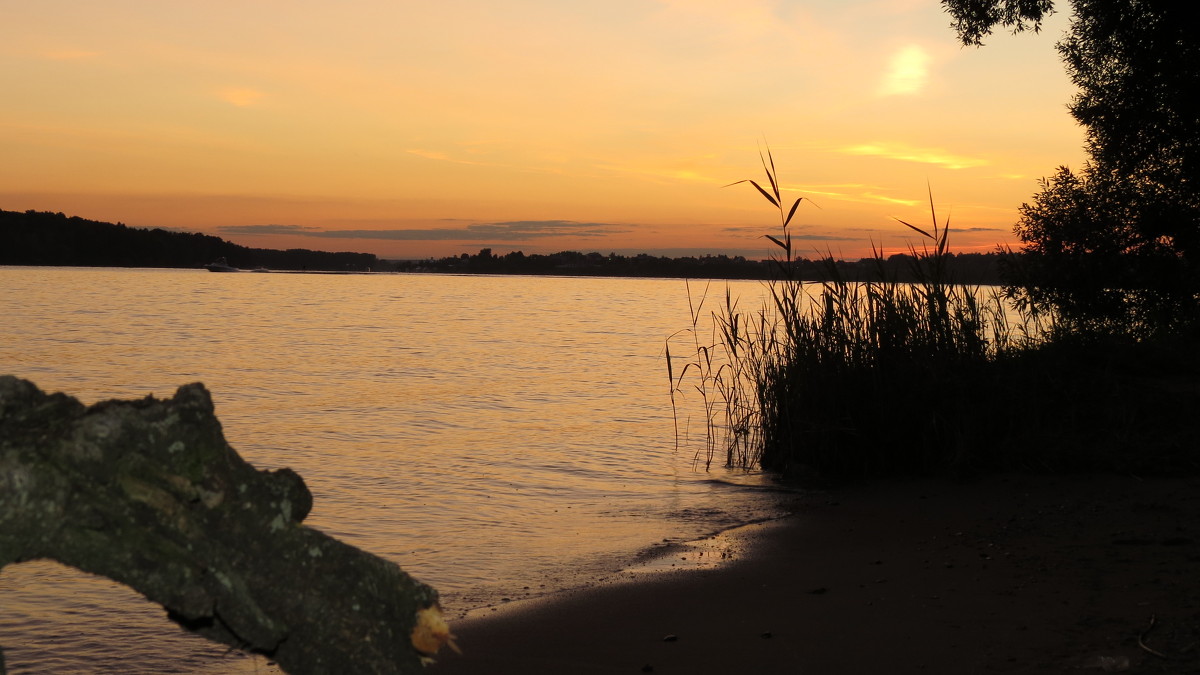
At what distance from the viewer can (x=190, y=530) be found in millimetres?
1682

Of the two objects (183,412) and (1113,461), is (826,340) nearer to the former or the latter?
(1113,461)

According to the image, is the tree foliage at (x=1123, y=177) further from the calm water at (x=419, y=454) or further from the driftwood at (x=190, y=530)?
the driftwood at (x=190, y=530)

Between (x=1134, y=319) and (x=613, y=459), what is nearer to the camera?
(x=613, y=459)

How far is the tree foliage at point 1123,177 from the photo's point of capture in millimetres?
11688

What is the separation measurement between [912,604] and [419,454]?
7.25m

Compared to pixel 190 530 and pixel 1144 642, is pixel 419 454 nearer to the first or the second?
pixel 1144 642

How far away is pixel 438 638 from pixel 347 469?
8.56 metres

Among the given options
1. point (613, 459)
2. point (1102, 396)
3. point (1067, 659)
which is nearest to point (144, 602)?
point (1067, 659)

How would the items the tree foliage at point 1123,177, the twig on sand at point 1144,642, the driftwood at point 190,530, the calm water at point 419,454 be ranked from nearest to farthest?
the driftwood at point 190,530
the twig on sand at point 1144,642
the calm water at point 419,454
the tree foliage at point 1123,177

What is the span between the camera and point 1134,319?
13.7 m

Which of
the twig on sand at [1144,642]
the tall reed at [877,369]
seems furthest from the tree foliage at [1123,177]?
the twig on sand at [1144,642]

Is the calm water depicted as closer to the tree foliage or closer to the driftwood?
the driftwood

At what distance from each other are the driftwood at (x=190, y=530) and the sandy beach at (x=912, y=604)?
273 centimetres

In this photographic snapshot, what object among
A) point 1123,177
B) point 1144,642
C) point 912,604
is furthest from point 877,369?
point 1123,177
